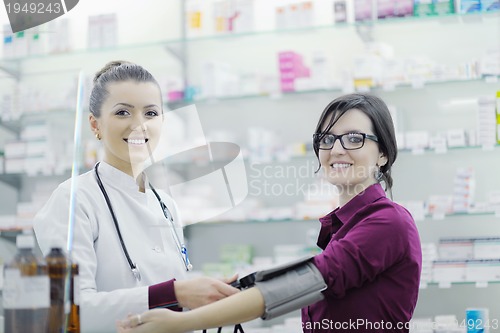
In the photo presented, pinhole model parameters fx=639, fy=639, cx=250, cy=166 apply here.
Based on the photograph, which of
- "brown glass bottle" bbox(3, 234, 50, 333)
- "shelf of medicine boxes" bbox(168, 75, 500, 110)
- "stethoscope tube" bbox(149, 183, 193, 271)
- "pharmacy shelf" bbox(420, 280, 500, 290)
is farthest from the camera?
"shelf of medicine boxes" bbox(168, 75, 500, 110)

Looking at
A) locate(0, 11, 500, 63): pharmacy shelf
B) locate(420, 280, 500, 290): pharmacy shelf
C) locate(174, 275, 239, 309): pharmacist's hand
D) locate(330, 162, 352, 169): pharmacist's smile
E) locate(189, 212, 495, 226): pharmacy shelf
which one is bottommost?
locate(420, 280, 500, 290): pharmacy shelf

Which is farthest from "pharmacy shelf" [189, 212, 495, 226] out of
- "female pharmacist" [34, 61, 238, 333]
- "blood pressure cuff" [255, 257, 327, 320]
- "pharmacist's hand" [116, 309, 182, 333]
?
"pharmacist's hand" [116, 309, 182, 333]

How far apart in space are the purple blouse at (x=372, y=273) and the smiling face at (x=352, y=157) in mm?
120

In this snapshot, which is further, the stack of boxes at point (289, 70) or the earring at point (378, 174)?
the stack of boxes at point (289, 70)

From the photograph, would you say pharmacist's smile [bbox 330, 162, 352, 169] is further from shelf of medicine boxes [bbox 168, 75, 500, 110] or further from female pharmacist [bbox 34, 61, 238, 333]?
shelf of medicine boxes [bbox 168, 75, 500, 110]

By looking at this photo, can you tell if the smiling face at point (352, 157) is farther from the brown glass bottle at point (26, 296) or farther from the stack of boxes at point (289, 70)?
the stack of boxes at point (289, 70)

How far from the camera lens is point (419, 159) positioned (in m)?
4.38

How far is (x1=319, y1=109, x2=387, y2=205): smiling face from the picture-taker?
1.86m

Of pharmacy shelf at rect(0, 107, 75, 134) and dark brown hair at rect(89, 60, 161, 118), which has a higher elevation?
dark brown hair at rect(89, 60, 161, 118)

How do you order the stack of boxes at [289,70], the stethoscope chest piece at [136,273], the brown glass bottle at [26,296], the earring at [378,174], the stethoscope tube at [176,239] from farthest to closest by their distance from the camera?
the stack of boxes at [289,70] < the stethoscope tube at [176,239] < the earring at [378,174] < the stethoscope chest piece at [136,273] < the brown glass bottle at [26,296]

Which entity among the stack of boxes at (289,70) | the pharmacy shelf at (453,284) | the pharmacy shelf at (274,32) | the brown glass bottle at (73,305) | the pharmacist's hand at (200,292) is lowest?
the pharmacy shelf at (453,284)

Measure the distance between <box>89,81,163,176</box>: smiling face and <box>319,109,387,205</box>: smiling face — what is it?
568 millimetres

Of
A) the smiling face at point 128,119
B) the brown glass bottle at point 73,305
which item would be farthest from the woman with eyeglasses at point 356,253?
the smiling face at point 128,119

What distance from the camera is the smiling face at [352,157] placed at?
186cm
